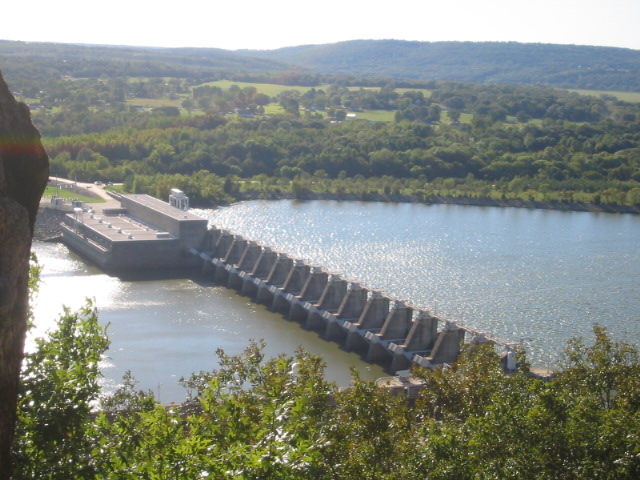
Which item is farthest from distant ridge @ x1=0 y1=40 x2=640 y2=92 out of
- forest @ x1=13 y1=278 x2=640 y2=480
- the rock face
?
the rock face

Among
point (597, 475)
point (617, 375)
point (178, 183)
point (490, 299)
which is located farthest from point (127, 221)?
point (597, 475)

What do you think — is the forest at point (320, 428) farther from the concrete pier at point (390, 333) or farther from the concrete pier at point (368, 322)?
A: the concrete pier at point (368, 322)

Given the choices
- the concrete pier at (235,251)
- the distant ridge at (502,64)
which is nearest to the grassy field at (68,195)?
the concrete pier at (235,251)

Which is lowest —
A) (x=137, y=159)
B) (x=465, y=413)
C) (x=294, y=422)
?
(x=137, y=159)

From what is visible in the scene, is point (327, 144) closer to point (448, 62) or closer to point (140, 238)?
point (140, 238)

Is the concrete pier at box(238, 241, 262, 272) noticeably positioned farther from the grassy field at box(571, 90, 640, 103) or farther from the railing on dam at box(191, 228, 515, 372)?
the grassy field at box(571, 90, 640, 103)

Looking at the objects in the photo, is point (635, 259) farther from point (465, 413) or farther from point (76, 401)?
point (76, 401)

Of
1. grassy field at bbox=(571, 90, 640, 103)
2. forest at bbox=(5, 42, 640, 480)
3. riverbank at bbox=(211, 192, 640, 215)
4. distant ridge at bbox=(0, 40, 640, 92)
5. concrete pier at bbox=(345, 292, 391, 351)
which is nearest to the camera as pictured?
forest at bbox=(5, 42, 640, 480)
